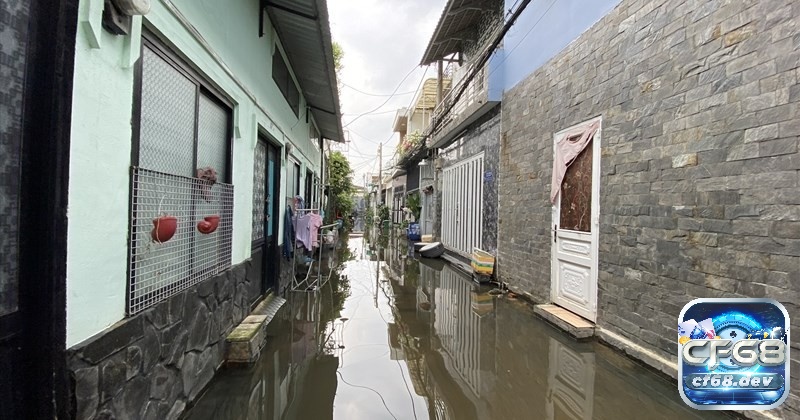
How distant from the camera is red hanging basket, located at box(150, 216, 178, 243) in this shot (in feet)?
6.90

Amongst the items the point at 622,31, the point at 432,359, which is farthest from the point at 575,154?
the point at 432,359

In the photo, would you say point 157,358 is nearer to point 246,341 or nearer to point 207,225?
point 207,225

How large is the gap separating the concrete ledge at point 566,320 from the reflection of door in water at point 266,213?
391 centimetres

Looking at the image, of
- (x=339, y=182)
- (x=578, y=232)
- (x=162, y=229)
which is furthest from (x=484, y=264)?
(x=339, y=182)

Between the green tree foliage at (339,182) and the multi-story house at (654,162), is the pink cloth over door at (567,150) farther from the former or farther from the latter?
the green tree foliage at (339,182)

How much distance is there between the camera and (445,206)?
11.4m

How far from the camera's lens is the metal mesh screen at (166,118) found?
7.25 ft

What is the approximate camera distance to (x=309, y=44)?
5.74m

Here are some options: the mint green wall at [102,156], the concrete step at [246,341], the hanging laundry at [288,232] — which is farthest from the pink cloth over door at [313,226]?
the mint green wall at [102,156]

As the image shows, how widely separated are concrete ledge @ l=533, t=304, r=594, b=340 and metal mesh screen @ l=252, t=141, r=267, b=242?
13.0 feet

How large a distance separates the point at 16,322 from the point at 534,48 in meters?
6.86

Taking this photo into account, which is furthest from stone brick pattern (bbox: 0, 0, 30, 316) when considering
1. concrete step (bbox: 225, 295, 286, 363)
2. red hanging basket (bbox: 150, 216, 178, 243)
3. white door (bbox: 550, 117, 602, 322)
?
white door (bbox: 550, 117, 602, 322)

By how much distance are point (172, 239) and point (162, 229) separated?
1.42ft

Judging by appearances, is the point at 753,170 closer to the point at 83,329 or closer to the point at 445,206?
the point at 83,329
